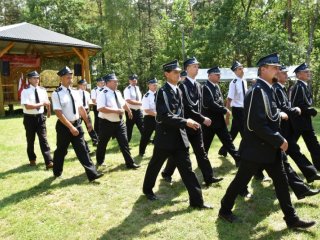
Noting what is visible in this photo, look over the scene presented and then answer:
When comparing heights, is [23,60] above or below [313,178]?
above

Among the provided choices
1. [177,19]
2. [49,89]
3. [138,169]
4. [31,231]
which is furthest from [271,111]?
[177,19]

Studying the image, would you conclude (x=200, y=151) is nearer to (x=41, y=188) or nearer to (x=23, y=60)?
(x=41, y=188)

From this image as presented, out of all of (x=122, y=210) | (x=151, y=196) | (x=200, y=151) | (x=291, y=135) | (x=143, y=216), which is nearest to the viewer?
(x=143, y=216)

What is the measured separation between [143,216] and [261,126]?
83.2 inches

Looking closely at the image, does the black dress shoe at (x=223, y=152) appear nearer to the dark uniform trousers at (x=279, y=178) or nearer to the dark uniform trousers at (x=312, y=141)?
the dark uniform trousers at (x=312, y=141)

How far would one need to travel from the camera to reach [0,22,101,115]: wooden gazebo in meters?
20.0

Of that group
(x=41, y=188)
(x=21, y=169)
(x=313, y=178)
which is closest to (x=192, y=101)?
(x=313, y=178)

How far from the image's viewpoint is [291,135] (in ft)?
20.7

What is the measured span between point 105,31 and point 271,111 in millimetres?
37211

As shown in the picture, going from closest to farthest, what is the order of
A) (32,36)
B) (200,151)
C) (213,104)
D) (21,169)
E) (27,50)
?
1. (200,151)
2. (213,104)
3. (21,169)
4. (32,36)
5. (27,50)

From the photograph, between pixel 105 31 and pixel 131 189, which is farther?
pixel 105 31

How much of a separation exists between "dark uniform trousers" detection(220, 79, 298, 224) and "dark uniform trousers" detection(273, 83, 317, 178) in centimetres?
155

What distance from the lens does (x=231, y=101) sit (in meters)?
7.81

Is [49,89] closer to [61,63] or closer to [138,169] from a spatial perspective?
[61,63]
